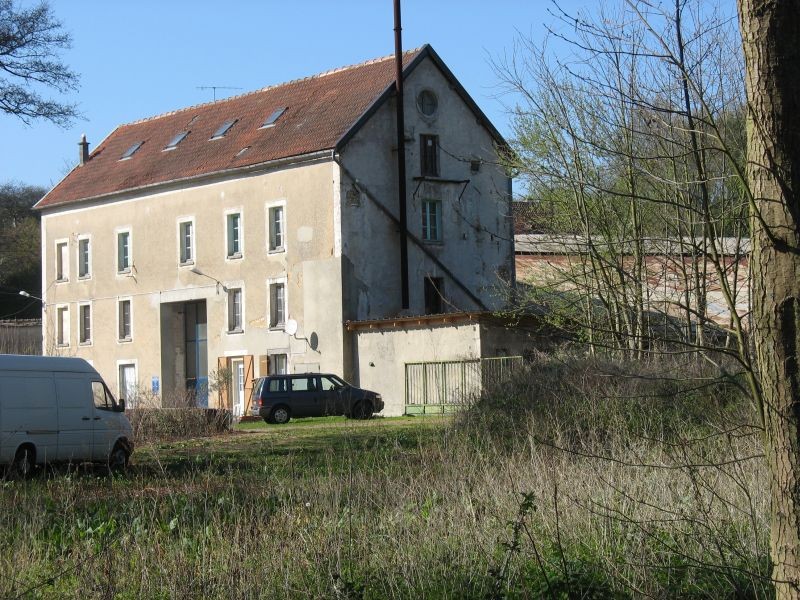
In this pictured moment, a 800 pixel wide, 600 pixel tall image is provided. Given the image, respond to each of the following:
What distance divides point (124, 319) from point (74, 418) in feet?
103

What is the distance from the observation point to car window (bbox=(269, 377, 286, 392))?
122 ft

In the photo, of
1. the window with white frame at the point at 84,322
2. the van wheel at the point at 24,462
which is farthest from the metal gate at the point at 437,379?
the window with white frame at the point at 84,322

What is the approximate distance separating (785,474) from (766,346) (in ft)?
1.98

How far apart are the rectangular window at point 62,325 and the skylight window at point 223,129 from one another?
11.5m

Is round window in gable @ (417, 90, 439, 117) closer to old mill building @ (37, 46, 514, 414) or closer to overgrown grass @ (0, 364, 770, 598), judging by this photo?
old mill building @ (37, 46, 514, 414)

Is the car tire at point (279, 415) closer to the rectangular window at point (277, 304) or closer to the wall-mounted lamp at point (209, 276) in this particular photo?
the rectangular window at point (277, 304)

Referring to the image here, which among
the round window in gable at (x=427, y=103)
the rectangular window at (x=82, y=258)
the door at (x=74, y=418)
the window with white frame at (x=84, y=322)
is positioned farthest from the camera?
the rectangular window at (x=82, y=258)

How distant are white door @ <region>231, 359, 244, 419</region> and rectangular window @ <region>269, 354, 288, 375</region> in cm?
189

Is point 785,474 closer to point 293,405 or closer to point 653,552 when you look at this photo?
point 653,552

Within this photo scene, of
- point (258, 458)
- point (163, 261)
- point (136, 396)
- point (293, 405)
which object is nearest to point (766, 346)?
point (258, 458)

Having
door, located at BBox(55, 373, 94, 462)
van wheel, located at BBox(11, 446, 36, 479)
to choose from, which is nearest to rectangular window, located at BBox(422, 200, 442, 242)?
door, located at BBox(55, 373, 94, 462)

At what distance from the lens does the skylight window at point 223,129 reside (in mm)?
47969

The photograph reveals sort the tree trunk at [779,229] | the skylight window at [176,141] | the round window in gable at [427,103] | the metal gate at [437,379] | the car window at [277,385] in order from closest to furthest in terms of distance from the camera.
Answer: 1. the tree trunk at [779,229]
2. the metal gate at [437,379]
3. the car window at [277,385]
4. the round window in gable at [427,103]
5. the skylight window at [176,141]

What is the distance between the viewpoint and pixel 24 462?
17688mm
